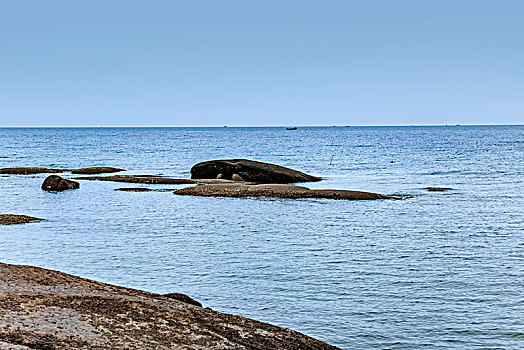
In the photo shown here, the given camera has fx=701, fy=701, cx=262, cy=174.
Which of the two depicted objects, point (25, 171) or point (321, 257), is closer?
point (321, 257)

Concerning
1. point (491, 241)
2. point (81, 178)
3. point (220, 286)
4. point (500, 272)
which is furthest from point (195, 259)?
point (81, 178)

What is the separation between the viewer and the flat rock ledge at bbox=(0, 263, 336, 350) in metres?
9.09

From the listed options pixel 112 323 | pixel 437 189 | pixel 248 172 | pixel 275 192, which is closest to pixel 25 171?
pixel 248 172

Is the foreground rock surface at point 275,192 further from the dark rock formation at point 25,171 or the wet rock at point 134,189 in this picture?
the dark rock formation at point 25,171

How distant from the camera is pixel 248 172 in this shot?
4681 cm

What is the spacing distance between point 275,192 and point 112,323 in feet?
92.7

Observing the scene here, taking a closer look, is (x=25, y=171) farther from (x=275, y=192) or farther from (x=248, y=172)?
(x=275, y=192)

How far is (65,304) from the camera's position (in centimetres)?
1077

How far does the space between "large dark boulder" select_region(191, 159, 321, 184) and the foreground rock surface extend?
697cm

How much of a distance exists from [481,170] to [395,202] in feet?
95.8

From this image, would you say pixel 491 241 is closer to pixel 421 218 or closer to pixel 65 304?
pixel 421 218

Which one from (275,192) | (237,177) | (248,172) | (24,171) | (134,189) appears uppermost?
(248,172)

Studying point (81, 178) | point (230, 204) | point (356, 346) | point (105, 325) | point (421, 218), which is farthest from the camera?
point (81, 178)

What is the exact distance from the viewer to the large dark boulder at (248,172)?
46812mm
